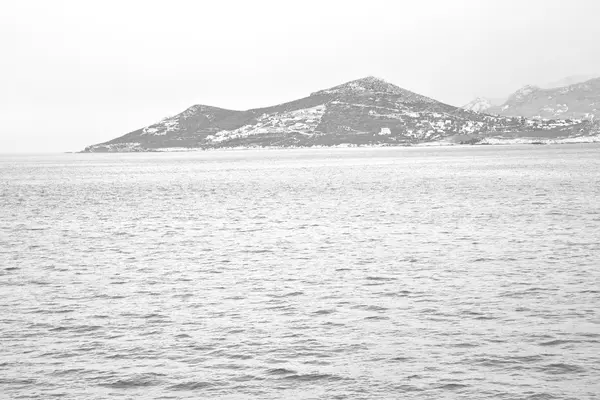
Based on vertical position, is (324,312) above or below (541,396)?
above

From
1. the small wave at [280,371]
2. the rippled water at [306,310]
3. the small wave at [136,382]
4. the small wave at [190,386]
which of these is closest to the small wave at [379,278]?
the rippled water at [306,310]

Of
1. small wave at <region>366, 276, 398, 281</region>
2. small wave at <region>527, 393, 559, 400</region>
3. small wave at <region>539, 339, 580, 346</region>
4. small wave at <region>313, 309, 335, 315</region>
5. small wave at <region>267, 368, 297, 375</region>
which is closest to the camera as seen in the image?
small wave at <region>527, 393, 559, 400</region>

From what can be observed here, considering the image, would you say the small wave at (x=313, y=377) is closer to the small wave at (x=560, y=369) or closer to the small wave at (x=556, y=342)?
the small wave at (x=560, y=369)

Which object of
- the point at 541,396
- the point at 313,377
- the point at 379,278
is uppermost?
the point at 313,377

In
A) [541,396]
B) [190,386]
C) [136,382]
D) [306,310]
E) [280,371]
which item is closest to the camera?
[541,396]

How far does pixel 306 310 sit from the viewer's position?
29438 millimetres

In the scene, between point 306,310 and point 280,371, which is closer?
point 280,371

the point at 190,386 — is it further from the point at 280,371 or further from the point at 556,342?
the point at 556,342

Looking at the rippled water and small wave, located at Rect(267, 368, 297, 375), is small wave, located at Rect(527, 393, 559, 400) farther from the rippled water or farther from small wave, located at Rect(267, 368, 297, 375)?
small wave, located at Rect(267, 368, 297, 375)

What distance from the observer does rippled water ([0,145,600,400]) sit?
68.3 feet

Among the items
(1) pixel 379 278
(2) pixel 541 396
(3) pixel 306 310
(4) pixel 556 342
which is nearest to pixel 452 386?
(2) pixel 541 396

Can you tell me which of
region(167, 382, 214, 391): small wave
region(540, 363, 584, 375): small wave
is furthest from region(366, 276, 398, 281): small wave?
region(167, 382, 214, 391): small wave

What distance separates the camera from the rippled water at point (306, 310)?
20812 millimetres

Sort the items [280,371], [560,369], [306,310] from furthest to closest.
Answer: [306,310]
[280,371]
[560,369]
